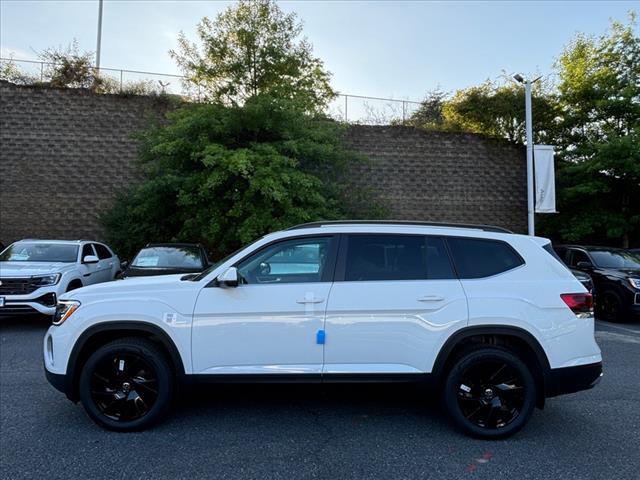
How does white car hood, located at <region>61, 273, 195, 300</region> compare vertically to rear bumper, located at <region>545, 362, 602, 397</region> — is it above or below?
above

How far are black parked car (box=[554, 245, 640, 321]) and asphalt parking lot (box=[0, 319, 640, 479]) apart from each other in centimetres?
506

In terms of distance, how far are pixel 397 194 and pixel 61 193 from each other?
488 inches

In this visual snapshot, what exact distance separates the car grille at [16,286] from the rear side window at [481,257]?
745 centimetres

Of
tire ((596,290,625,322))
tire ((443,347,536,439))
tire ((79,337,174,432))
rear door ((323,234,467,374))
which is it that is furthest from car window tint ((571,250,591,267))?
tire ((79,337,174,432))

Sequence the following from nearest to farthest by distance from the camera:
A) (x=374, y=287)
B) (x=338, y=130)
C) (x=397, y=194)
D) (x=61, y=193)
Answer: (x=374, y=287)
(x=338, y=130)
(x=61, y=193)
(x=397, y=194)

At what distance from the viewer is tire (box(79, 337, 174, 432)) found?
12.6ft

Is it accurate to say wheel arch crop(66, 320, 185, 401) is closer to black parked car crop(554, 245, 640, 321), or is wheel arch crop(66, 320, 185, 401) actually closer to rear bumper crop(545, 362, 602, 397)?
rear bumper crop(545, 362, 602, 397)

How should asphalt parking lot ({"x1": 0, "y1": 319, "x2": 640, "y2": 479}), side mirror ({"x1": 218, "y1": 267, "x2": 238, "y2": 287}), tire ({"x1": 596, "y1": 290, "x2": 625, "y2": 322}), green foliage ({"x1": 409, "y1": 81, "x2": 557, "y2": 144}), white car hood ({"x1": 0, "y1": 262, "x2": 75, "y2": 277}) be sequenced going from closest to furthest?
asphalt parking lot ({"x1": 0, "y1": 319, "x2": 640, "y2": 479}) < side mirror ({"x1": 218, "y1": 267, "x2": 238, "y2": 287}) < white car hood ({"x1": 0, "y1": 262, "x2": 75, "y2": 277}) < tire ({"x1": 596, "y1": 290, "x2": 625, "y2": 322}) < green foliage ({"x1": 409, "y1": 81, "x2": 557, "y2": 144})

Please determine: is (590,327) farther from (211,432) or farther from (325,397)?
(211,432)

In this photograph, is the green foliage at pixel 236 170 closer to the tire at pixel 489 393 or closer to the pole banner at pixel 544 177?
the pole banner at pixel 544 177

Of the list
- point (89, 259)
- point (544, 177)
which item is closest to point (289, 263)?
point (89, 259)

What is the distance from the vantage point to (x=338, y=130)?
1369cm

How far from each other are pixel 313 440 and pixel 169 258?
6589mm

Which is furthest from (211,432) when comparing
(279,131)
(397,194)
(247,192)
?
(397,194)
